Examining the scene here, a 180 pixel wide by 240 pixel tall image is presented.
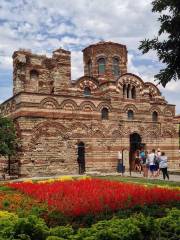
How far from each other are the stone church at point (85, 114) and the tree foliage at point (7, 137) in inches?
44.1

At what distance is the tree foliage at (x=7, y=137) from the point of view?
2448 cm

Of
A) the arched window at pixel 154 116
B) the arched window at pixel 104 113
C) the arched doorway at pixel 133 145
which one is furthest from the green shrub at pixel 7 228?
the arched window at pixel 154 116

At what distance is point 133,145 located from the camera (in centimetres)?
3269

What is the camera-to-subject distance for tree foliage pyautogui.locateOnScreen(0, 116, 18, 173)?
80.3 ft

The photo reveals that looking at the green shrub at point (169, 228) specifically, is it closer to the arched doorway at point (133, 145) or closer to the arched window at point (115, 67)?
the arched doorway at point (133, 145)

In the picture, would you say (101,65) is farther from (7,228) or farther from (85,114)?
(7,228)

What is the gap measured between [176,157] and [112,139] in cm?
725

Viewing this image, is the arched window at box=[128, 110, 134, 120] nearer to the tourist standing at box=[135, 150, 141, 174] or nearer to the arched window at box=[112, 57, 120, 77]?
the tourist standing at box=[135, 150, 141, 174]

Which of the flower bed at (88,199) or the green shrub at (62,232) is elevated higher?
the flower bed at (88,199)

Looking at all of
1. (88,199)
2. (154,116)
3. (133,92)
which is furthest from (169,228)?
(154,116)

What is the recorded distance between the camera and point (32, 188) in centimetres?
1495

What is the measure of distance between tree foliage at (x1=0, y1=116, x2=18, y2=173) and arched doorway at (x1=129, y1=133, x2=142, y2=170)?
35.7 feet

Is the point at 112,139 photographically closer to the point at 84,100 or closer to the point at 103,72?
the point at 84,100

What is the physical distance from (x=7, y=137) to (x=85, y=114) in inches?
282
